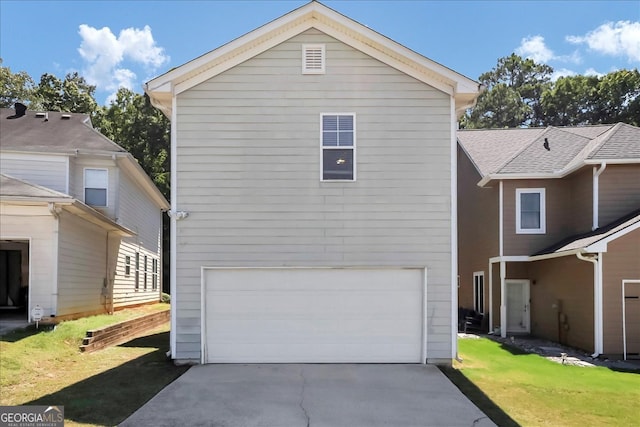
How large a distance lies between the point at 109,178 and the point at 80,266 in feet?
11.0

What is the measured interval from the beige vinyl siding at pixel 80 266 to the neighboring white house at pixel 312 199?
4.65 metres

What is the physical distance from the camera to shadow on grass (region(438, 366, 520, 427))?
240 inches

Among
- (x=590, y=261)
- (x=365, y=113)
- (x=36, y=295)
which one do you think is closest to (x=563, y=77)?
(x=590, y=261)

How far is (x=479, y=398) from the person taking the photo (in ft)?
23.3

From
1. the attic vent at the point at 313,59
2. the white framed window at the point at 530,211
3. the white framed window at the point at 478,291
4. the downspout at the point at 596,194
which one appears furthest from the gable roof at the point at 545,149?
the attic vent at the point at 313,59

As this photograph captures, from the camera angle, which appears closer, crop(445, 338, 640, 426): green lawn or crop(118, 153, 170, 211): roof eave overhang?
crop(445, 338, 640, 426): green lawn

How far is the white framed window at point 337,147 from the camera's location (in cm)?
936

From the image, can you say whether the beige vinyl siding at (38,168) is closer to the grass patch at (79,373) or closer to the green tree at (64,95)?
the grass patch at (79,373)

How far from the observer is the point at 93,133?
637 inches

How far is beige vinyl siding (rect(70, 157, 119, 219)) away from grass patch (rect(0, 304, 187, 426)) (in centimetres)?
467

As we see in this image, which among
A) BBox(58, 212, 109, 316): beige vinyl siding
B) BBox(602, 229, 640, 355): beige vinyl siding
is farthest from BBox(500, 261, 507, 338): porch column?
BBox(58, 212, 109, 316): beige vinyl siding

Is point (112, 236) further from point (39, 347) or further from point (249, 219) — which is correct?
point (249, 219)
